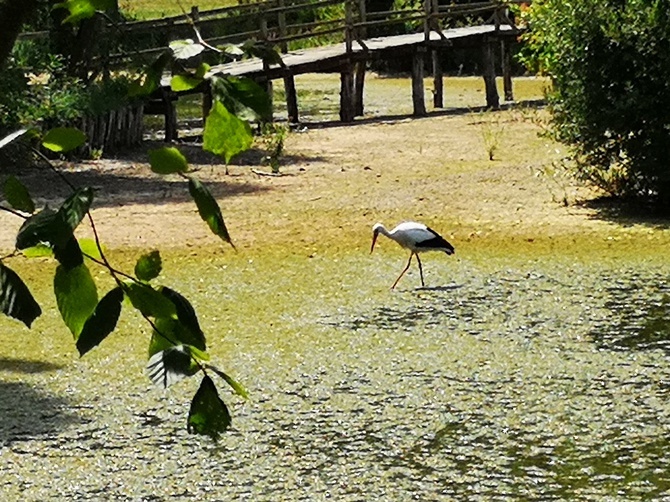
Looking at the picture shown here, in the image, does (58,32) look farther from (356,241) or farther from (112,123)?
(356,241)

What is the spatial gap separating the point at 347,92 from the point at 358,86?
1.58 ft

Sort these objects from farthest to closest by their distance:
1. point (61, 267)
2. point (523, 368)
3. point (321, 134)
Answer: point (321, 134)
point (523, 368)
point (61, 267)

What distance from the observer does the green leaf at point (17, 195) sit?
130cm

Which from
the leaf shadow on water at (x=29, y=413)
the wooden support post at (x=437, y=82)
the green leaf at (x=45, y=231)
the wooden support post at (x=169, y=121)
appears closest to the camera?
the green leaf at (x=45, y=231)

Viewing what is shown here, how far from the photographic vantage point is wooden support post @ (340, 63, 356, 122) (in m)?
20.7

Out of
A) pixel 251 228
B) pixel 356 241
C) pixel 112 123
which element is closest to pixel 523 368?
pixel 356 241

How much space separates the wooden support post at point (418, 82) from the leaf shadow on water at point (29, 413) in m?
14.2

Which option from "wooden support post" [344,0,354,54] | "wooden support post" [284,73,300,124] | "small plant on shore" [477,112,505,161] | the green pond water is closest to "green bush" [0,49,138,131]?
"wooden support post" [284,73,300,124]

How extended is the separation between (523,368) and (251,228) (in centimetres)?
491

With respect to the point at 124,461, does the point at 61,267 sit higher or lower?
higher

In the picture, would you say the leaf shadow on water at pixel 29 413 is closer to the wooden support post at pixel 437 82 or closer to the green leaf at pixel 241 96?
the green leaf at pixel 241 96

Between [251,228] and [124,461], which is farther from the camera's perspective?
[251,228]

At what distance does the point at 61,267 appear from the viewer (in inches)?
48.6

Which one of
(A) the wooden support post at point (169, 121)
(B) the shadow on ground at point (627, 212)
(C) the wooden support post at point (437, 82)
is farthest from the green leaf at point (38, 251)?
(C) the wooden support post at point (437, 82)
